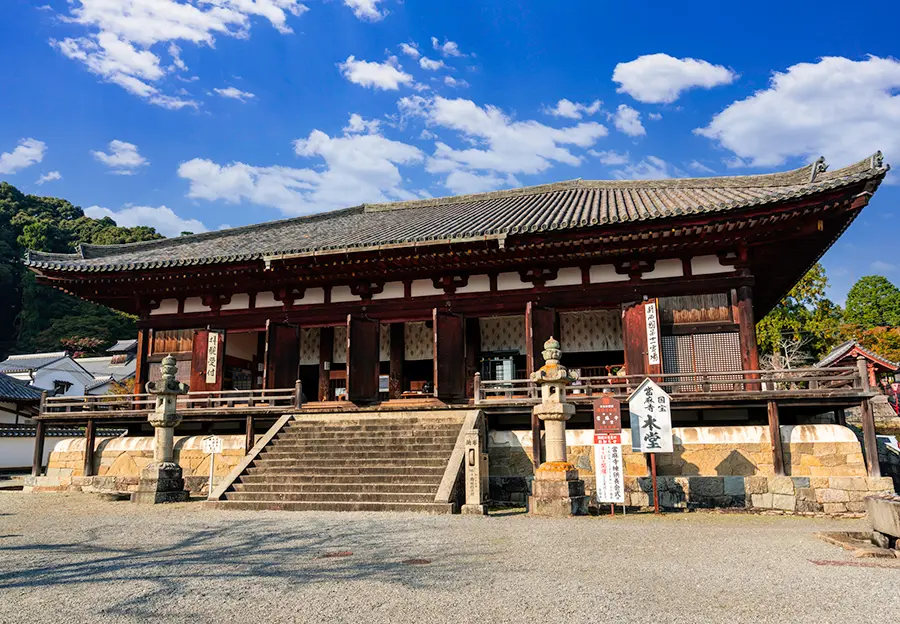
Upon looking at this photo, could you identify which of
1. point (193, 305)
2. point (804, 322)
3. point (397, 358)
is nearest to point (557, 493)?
point (397, 358)

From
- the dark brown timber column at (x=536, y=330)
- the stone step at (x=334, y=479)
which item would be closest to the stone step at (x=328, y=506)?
the stone step at (x=334, y=479)

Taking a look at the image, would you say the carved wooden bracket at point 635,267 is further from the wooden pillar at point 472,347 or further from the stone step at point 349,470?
the stone step at point 349,470

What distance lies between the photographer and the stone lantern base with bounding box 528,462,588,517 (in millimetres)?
10781

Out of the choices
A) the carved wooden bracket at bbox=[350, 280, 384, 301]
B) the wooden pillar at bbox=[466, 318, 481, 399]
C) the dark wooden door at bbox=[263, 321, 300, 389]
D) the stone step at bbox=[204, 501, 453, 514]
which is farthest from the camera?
the wooden pillar at bbox=[466, 318, 481, 399]

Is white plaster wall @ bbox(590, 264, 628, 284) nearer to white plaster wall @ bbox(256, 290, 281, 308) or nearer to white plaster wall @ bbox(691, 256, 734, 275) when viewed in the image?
white plaster wall @ bbox(691, 256, 734, 275)

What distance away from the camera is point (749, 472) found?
12508 millimetres

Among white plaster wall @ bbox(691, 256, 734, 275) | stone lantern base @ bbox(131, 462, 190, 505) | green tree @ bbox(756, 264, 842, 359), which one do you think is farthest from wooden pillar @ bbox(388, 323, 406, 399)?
green tree @ bbox(756, 264, 842, 359)

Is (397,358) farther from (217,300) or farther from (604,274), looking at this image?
(604,274)

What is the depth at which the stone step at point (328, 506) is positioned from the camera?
10922 mm

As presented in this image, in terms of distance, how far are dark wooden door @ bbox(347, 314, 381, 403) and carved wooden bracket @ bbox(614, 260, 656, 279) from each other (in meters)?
6.63

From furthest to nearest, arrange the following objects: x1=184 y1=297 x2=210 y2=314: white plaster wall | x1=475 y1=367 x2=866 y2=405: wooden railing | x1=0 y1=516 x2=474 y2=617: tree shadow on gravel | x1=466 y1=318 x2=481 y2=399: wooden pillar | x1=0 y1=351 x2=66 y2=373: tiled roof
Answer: x1=0 y1=351 x2=66 y2=373: tiled roof → x1=184 y1=297 x2=210 y2=314: white plaster wall → x1=466 y1=318 x2=481 y2=399: wooden pillar → x1=475 y1=367 x2=866 y2=405: wooden railing → x1=0 y1=516 x2=474 y2=617: tree shadow on gravel

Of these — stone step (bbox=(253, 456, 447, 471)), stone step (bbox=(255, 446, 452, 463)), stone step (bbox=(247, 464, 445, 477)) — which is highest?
stone step (bbox=(255, 446, 452, 463))

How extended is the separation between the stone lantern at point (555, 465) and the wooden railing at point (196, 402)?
23.0 feet

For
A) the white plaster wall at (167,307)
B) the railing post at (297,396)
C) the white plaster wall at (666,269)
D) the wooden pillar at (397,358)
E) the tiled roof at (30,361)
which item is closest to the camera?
the white plaster wall at (666,269)
